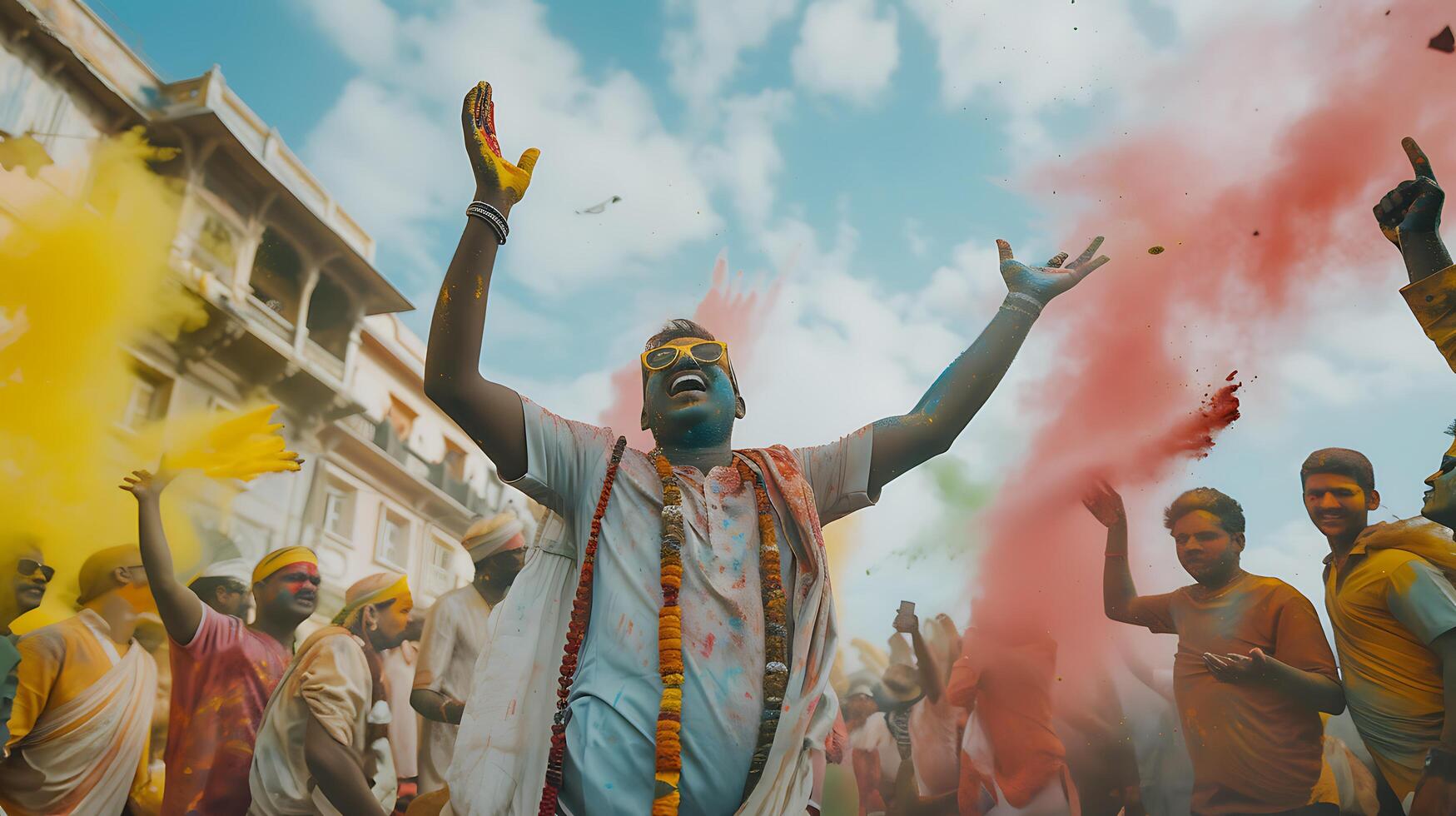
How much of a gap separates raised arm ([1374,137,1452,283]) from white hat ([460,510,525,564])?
21.3ft

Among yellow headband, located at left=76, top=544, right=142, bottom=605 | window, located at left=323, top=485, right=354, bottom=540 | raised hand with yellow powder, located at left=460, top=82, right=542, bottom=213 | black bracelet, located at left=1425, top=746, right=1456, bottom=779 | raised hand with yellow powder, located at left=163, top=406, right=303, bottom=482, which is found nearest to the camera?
raised hand with yellow powder, located at left=460, top=82, right=542, bottom=213

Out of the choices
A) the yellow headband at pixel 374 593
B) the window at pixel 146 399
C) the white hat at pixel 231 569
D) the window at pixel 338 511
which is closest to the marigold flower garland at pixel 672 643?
the yellow headband at pixel 374 593

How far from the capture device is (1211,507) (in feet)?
23.2

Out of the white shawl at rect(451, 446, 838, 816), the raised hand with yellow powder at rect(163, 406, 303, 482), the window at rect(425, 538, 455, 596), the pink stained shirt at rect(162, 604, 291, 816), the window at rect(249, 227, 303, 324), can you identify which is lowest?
the white shawl at rect(451, 446, 838, 816)

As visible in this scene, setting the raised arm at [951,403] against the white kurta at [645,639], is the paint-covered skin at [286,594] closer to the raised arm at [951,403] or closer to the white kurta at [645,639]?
the white kurta at [645,639]

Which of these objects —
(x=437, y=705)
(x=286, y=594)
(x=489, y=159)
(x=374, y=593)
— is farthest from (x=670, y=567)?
(x=374, y=593)

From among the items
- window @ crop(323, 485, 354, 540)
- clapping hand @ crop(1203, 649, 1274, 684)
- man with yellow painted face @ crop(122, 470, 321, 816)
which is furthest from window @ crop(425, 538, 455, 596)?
clapping hand @ crop(1203, 649, 1274, 684)

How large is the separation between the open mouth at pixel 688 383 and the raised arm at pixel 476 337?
0.48 meters

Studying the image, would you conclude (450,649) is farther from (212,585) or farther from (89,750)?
(89,750)

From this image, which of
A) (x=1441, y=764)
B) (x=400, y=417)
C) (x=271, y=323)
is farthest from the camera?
(x=400, y=417)

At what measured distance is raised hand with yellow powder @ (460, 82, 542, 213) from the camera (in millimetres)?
2729

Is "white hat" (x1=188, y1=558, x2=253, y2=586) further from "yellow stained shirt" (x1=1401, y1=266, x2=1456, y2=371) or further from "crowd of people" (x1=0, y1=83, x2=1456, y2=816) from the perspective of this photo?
"yellow stained shirt" (x1=1401, y1=266, x2=1456, y2=371)

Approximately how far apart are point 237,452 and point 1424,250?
9.53 m

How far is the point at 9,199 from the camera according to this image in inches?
420
